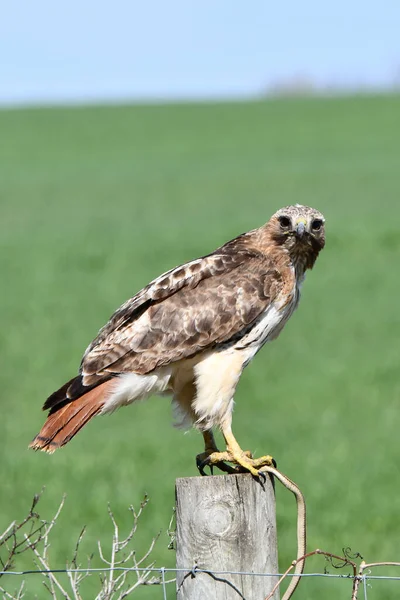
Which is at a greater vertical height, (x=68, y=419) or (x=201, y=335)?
(x=201, y=335)

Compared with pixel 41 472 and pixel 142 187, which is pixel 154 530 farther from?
pixel 142 187

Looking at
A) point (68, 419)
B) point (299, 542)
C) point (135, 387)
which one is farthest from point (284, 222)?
point (299, 542)

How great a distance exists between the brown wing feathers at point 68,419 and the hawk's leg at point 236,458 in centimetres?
53

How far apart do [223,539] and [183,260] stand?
62.6 feet

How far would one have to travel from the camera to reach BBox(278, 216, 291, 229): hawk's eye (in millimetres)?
5250

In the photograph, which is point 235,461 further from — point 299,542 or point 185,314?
point 299,542

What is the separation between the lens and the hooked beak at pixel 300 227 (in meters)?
5.20

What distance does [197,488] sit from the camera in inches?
138

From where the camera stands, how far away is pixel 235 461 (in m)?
4.57

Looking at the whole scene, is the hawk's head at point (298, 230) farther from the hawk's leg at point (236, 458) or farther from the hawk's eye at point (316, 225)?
the hawk's leg at point (236, 458)

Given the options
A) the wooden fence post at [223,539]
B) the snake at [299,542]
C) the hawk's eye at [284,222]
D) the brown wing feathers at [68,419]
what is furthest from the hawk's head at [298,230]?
the wooden fence post at [223,539]

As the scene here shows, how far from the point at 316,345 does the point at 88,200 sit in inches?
581

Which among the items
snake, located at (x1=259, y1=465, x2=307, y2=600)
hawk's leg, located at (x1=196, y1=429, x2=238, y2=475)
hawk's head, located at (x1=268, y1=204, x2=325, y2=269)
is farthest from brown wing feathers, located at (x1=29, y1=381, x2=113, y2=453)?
hawk's head, located at (x1=268, y1=204, x2=325, y2=269)

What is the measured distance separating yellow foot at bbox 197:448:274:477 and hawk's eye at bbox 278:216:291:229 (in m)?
1.14
